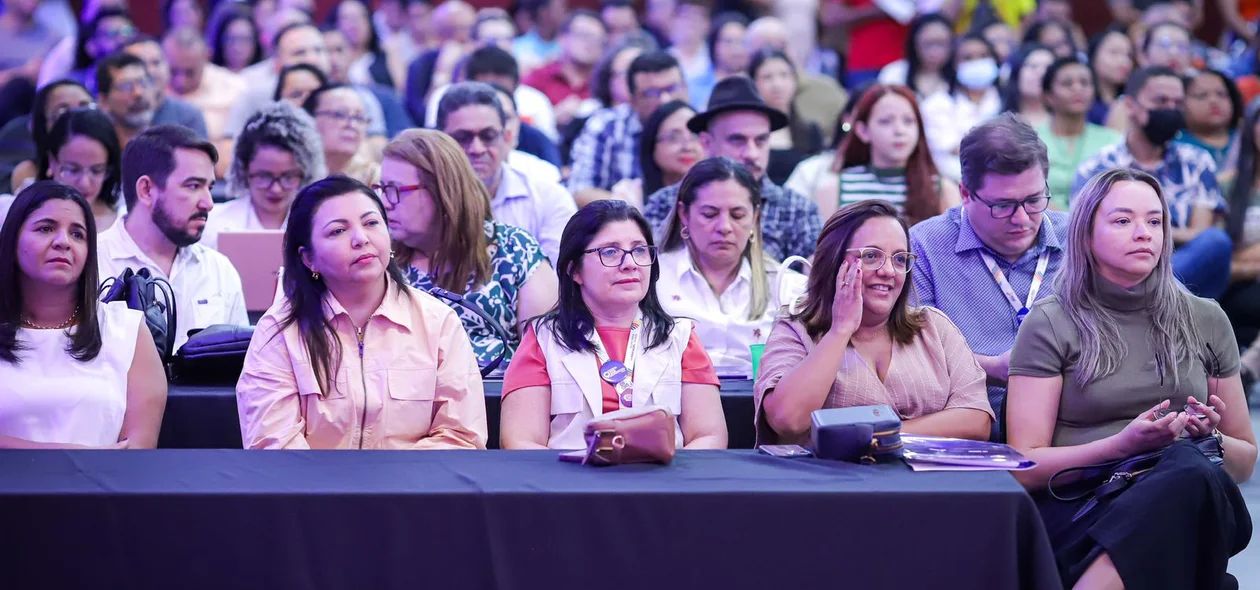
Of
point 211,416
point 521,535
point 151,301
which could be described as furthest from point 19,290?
point 521,535

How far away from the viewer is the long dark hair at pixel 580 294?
293 cm

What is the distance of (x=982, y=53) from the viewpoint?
23.1ft

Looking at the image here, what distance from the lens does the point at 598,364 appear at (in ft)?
9.58

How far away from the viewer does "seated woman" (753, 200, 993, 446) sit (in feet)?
8.89

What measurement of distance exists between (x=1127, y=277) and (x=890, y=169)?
2074mm

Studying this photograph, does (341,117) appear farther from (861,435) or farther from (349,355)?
(861,435)

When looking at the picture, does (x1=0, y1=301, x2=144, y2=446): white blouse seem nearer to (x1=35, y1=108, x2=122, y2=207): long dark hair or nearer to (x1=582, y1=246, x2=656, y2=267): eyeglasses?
(x1=582, y1=246, x2=656, y2=267): eyeglasses

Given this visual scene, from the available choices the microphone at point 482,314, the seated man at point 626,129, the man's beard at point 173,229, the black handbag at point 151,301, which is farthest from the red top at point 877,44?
the black handbag at point 151,301

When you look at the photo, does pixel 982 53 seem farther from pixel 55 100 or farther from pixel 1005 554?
pixel 1005 554

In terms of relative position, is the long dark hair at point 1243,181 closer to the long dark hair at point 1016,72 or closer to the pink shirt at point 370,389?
the long dark hair at point 1016,72

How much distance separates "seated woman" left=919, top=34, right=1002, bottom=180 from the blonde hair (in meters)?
3.52

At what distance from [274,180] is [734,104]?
1.64 meters

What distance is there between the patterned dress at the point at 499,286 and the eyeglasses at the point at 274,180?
111 cm

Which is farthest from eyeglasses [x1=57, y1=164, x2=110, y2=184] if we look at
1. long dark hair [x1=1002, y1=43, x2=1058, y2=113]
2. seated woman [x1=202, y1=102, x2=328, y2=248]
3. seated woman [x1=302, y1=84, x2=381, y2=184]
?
long dark hair [x1=1002, y1=43, x2=1058, y2=113]
